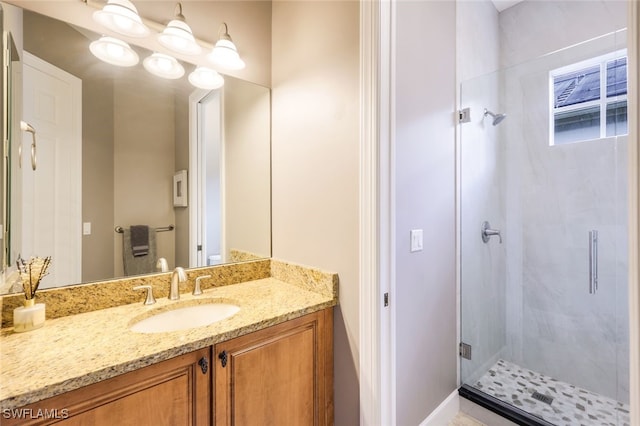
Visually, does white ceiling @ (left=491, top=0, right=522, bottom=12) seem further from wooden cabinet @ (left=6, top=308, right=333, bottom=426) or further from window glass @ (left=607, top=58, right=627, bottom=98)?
wooden cabinet @ (left=6, top=308, right=333, bottom=426)

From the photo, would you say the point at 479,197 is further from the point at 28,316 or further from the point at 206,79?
the point at 28,316

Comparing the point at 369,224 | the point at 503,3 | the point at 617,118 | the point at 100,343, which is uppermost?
the point at 503,3

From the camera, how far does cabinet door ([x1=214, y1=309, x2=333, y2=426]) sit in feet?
3.08

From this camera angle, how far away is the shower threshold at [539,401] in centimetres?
157

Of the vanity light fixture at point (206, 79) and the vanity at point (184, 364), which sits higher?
the vanity light fixture at point (206, 79)

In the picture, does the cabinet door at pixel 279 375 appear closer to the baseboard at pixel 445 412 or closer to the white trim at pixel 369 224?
the white trim at pixel 369 224

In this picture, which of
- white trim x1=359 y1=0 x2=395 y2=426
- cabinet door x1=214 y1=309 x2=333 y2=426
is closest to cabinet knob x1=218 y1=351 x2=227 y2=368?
cabinet door x1=214 y1=309 x2=333 y2=426

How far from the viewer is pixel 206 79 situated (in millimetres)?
1441

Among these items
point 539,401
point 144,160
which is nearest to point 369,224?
point 144,160

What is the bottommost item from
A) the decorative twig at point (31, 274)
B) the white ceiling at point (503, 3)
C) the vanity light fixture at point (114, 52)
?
the decorative twig at point (31, 274)

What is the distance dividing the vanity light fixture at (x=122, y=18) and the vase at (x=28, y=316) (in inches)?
42.9

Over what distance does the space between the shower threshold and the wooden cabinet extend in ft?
3.58

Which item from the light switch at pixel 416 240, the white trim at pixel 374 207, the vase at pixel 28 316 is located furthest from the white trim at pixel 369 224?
the vase at pixel 28 316

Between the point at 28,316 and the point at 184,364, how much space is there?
55 centimetres
